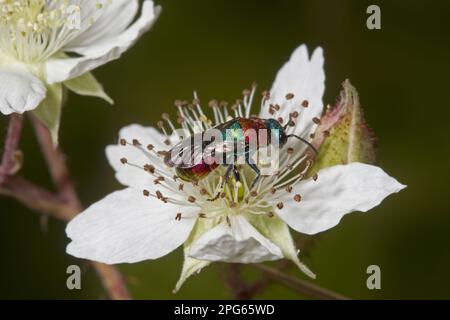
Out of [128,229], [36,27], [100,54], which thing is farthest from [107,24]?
[128,229]

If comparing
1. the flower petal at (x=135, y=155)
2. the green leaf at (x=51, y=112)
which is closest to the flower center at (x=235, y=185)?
the flower petal at (x=135, y=155)

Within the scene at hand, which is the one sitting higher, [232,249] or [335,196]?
[335,196]

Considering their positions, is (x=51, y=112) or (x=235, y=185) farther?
(x=51, y=112)

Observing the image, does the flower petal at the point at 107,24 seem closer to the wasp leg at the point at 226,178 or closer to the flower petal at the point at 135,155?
the flower petal at the point at 135,155

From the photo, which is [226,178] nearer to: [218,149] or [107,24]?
[218,149]

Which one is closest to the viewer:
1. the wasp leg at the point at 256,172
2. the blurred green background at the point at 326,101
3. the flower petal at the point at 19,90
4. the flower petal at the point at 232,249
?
the flower petal at the point at 232,249
